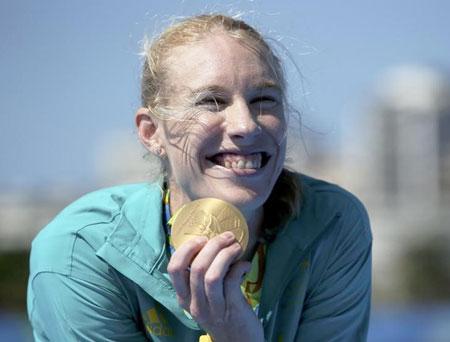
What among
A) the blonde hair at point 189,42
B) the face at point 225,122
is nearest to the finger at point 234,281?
the face at point 225,122

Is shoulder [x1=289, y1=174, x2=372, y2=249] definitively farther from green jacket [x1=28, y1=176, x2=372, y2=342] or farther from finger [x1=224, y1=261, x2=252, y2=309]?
finger [x1=224, y1=261, x2=252, y2=309]

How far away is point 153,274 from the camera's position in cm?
361

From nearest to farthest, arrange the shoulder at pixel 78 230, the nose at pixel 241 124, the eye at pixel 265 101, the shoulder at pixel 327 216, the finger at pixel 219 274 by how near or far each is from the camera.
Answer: the finger at pixel 219 274 → the nose at pixel 241 124 → the eye at pixel 265 101 → the shoulder at pixel 78 230 → the shoulder at pixel 327 216

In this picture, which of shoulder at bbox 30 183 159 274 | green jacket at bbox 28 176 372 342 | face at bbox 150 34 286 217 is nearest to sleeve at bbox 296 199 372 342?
green jacket at bbox 28 176 372 342

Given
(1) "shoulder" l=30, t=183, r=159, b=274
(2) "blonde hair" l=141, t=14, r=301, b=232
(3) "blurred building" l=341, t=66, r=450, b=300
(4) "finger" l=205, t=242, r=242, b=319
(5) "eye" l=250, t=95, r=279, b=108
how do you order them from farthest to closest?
(3) "blurred building" l=341, t=66, r=450, b=300, (1) "shoulder" l=30, t=183, r=159, b=274, (2) "blonde hair" l=141, t=14, r=301, b=232, (5) "eye" l=250, t=95, r=279, b=108, (4) "finger" l=205, t=242, r=242, b=319

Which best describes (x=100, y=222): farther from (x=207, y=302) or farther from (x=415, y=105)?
(x=415, y=105)

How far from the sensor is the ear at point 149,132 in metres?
3.68

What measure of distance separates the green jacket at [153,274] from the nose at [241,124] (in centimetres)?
55

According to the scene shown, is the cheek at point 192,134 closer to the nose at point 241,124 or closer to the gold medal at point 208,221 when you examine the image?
the nose at point 241,124

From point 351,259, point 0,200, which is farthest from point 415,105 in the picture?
point 351,259

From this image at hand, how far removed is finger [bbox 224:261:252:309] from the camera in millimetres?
3186

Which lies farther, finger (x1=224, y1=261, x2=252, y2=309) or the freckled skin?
the freckled skin

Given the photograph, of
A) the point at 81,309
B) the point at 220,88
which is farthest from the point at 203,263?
the point at 81,309

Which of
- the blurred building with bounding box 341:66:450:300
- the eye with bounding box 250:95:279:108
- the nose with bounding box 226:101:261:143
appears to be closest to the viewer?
the nose with bounding box 226:101:261:143
